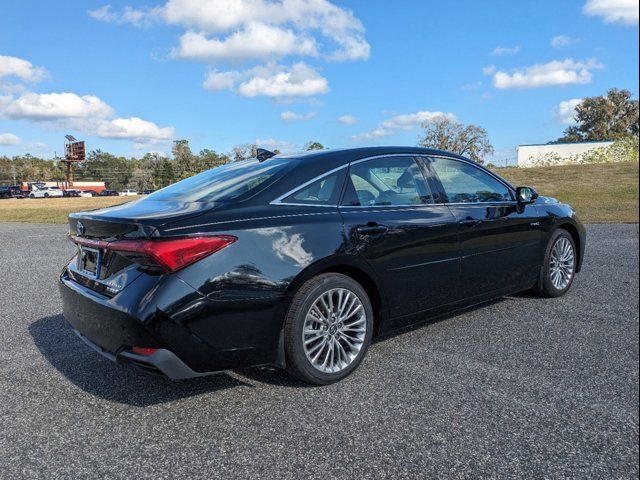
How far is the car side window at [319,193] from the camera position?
3266mm

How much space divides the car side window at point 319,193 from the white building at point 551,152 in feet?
148

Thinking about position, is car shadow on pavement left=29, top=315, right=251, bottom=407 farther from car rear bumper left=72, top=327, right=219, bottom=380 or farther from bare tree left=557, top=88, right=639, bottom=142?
bare tree left=557, top=88, right=639, bottom=142

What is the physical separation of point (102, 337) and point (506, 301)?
12.3 ft

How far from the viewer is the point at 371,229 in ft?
11.2

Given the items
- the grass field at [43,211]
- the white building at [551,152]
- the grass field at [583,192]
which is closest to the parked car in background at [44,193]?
the grass field at [43,211]

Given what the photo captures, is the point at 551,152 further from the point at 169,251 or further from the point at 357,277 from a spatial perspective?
the point at 169,251

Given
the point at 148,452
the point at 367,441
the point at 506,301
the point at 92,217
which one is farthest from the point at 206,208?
the point at 506,301

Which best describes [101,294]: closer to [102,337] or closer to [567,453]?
[102,337]

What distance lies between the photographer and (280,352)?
3.01 m

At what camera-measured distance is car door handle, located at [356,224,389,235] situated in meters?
3.36

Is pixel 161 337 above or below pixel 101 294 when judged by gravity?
below

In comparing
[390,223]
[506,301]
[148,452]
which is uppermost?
[390,223]

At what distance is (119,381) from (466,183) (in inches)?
122

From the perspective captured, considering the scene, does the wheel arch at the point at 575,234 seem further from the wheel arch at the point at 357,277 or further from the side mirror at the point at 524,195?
the wheel arch at the point at 357,277
